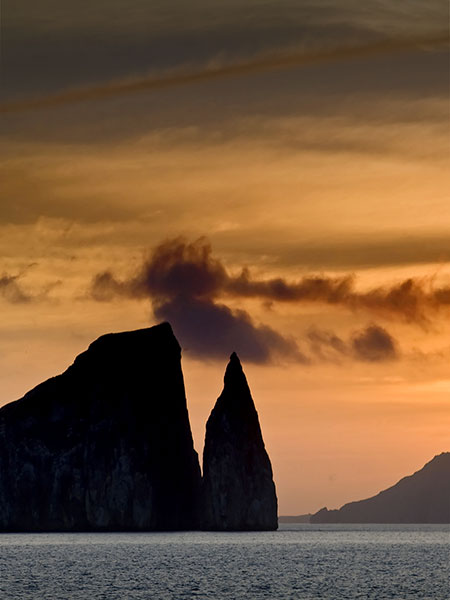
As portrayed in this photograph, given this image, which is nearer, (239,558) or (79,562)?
(79,562)

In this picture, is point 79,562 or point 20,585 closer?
point 20,585

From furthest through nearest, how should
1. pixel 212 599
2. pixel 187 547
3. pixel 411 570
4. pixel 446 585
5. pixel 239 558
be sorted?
pixel 187 547 < pixel 239 558 < pixel 411 570 < pixel 446 585 < pixel 212 599

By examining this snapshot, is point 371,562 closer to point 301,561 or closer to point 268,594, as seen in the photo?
point 301,561

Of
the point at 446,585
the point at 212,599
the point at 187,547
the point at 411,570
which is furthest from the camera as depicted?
the point at 187,547

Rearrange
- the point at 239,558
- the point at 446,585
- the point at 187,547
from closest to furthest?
the point at 446,585 < the point at 239,558 < the point at 187,547

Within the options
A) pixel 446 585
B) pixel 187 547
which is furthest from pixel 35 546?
pixel 446 585

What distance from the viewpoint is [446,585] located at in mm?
113500

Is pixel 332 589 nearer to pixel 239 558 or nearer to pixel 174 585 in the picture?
pixel 174 585

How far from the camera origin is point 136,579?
4665 inches

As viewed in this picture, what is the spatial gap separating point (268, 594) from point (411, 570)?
41357mm

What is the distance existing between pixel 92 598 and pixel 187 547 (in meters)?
97.0

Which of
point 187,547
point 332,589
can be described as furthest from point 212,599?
point 187,547

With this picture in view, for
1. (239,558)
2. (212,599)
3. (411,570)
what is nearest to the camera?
(212,599)

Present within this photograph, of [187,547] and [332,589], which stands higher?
[187,547]
